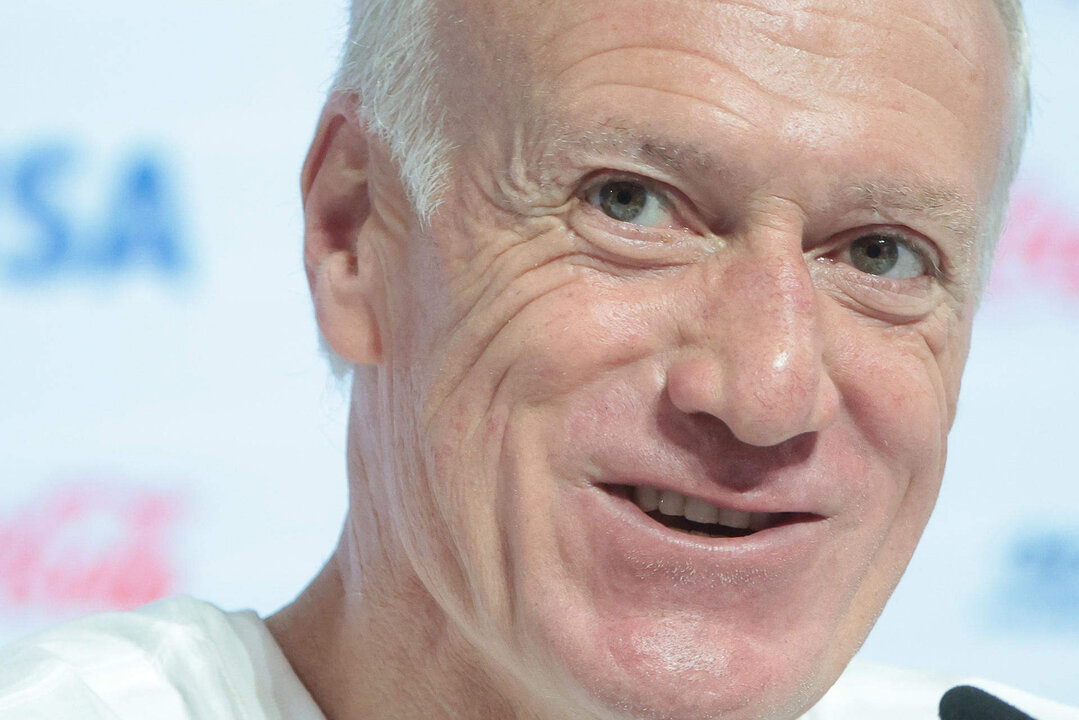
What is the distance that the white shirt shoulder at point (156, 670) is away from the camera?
162 centimetres

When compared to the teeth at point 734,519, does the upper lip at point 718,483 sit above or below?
above

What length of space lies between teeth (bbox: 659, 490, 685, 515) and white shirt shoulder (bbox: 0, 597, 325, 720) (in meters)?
0.61

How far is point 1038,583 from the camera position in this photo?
2941 millimetres

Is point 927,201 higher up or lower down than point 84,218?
higher up

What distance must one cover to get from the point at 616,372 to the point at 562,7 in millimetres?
409

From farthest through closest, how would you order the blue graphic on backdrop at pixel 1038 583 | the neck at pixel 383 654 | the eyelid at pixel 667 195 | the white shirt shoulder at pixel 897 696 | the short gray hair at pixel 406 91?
the blue graphic on backdrop at pixel 1038 583
the white shirt shoulder at pixel 897 696
the neck at pixel 383 654
the short gray hair at pixel 406 91
the eyelid at pixel 667 195

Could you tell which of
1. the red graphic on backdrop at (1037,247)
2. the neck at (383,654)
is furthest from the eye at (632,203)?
the red graphic on backdrop at (1037,247)

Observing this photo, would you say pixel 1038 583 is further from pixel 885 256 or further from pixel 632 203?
pixel 632 203

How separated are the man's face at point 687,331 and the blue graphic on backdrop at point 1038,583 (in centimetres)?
156

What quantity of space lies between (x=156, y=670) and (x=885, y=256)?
106 centimetres

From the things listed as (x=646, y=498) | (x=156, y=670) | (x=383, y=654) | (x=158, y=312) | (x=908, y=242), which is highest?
(x=908, y=242)

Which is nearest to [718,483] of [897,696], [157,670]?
[157,670]

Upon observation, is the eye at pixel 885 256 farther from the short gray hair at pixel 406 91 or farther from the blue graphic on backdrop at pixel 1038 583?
the blue graphic on backdrop at pixel 1038 583

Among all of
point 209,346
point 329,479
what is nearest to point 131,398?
point 209,346
